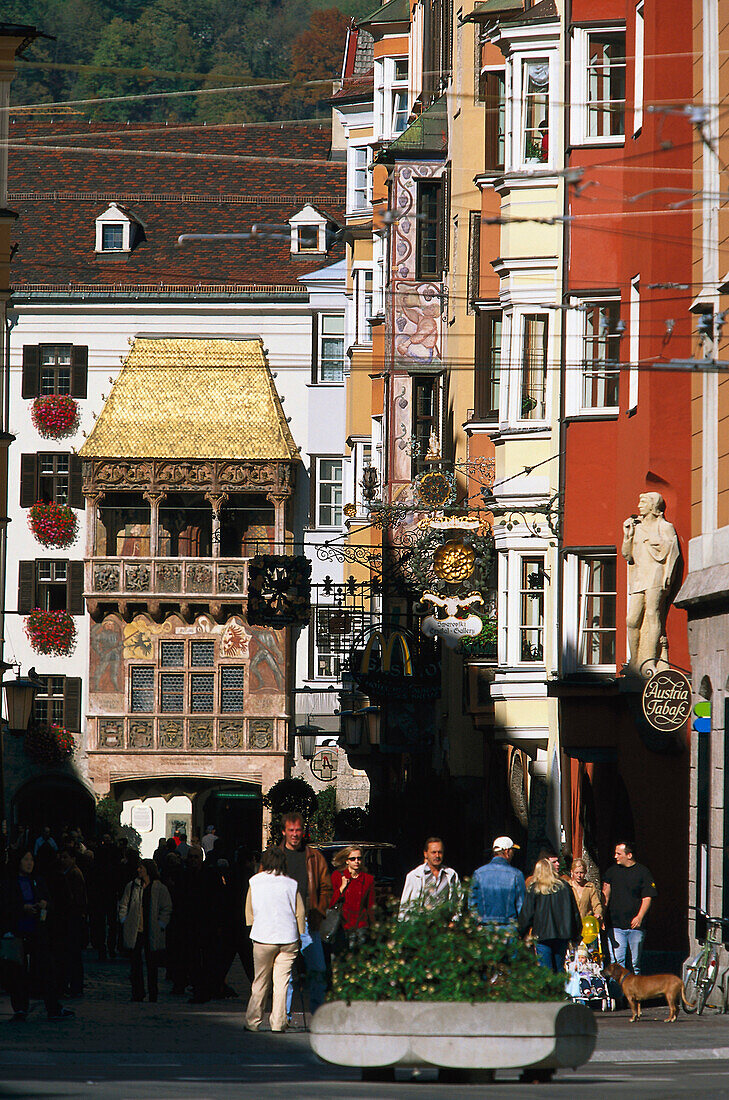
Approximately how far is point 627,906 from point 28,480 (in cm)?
3716

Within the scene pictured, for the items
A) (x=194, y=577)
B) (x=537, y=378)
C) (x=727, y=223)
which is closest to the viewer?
(x=727, y=223)

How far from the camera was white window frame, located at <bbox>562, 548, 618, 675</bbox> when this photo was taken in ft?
77.3

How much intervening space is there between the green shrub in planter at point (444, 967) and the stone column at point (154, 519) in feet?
131

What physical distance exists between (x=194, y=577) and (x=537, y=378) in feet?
88.6

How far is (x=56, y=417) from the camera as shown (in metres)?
53.7

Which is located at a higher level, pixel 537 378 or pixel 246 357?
pixel 246 357

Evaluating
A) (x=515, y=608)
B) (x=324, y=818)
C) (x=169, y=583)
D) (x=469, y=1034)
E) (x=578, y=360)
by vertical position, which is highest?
(x=578, y=360)

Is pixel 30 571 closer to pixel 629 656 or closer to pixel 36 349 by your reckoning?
pixel 36 349

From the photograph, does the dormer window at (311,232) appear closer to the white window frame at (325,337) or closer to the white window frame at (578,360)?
the white window frame at (325,337)

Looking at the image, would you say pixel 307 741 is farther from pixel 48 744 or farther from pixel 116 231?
pixel 116 231

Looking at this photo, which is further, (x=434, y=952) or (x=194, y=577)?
(x=194, y=577)

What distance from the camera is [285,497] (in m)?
52.5

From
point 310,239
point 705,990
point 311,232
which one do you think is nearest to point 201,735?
point 310,239

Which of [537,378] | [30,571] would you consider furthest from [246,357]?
[537,378]
